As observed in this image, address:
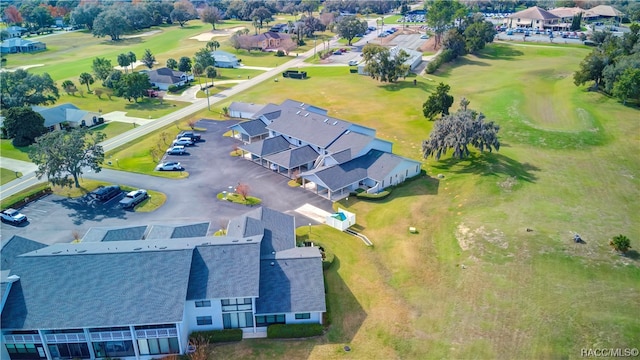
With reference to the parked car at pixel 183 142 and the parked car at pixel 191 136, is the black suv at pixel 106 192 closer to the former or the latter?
the parked car at pixel 183 142

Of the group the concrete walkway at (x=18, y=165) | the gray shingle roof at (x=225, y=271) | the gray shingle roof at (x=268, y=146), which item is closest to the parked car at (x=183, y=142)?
the gray shingle roof at (x=268, y=146)

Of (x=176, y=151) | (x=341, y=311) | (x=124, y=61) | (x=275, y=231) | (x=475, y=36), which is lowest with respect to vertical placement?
(x=341, y=311)

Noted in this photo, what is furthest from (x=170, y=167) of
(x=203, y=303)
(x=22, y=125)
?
(x=203, y=303)

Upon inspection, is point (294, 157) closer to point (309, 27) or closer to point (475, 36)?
point (475, 36)

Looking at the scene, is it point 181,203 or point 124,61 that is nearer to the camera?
point 181,203

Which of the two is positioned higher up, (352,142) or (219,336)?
(352,142)

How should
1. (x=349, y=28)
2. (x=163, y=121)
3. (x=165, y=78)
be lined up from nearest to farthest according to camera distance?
(x=163, y=121) → (x=165, y=78) → (x=349, y=28)

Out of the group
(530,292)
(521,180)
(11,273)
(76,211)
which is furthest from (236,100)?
(530,292)

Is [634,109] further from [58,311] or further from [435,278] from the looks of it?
[58,311]
